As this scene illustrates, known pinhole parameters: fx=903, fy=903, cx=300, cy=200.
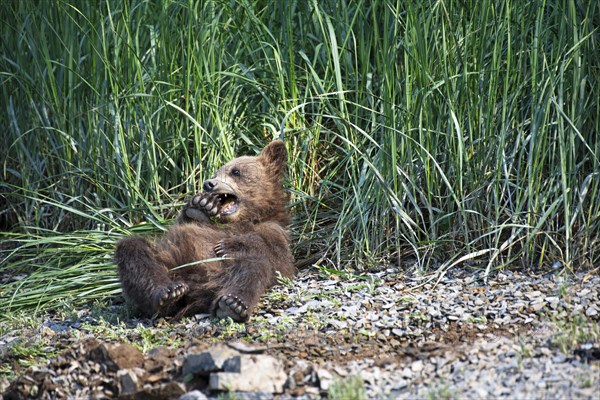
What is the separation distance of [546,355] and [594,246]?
1669 millimetres

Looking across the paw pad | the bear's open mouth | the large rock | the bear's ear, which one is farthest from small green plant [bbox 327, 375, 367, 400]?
the bear's ear

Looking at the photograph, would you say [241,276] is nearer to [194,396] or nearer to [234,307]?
[234,307]

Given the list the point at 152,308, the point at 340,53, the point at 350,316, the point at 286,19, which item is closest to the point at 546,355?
the point at 350,316

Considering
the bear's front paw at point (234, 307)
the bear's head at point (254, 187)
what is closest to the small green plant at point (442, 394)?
the bear's front paw at point (234, 307)

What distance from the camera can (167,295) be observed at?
16.9 feet

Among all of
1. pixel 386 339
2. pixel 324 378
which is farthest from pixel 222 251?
pixel 324 378

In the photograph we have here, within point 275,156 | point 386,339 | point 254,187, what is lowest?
point 386,339

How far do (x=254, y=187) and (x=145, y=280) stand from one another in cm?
126

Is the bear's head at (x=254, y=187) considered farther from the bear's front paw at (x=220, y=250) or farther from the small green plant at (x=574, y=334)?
the small green plant at (x=574, y=334)

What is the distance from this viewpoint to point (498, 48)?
19.0ft

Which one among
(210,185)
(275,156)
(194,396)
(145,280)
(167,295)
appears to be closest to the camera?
(194,396)

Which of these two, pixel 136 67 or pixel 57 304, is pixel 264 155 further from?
pixel 57 304

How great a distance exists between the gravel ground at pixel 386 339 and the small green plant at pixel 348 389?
1.7 inches

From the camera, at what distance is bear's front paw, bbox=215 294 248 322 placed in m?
5.02
